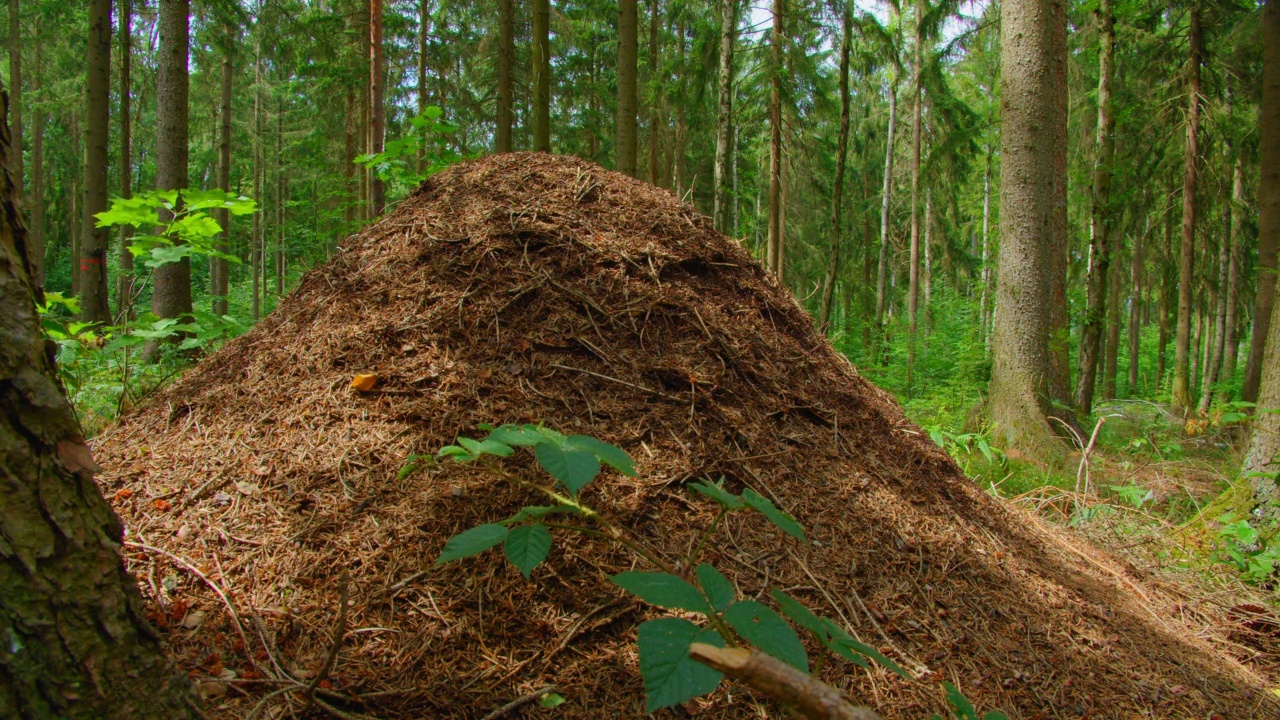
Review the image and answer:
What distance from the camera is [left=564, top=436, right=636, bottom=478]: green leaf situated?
1289 mm

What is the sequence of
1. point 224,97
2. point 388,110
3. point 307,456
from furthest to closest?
point 388,110 → point 224,97 → point 307,456

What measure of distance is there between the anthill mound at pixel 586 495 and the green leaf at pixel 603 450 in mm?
636

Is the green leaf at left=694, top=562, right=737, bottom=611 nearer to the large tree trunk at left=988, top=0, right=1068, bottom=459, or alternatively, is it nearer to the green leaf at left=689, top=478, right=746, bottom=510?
the green leaf at left=689, top=478, right=746, bottom=510

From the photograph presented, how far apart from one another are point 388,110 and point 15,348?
17.8 meters

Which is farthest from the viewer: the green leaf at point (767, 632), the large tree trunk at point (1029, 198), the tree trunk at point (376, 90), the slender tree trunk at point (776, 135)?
the slender tree trunk at point (776, 135)

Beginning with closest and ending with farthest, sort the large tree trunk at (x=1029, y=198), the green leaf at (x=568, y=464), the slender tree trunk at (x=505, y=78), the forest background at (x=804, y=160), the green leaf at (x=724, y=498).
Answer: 1. the green leaf at (x=568, y=464)
2. the green leaf at (x=724, y=498)
3. the forest background at (x=804, y=160)
4. the large tree trunk at (x=1029, y=198)
5. the slender tree trunk at (x=505, y=78)

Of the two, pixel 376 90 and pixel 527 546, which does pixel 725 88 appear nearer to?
pixel 376 90

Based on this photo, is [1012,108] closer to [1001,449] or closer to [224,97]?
[1001,449]

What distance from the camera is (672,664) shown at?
967 mm

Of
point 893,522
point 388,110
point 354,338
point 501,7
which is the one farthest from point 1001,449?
point 388,110

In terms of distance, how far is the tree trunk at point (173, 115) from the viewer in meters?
6.26

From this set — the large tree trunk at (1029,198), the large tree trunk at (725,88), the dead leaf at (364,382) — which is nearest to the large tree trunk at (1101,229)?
the large tree trunk at (1029,198)

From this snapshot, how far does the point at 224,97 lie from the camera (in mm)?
14367

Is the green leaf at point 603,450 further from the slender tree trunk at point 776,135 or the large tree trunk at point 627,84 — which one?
the slender tree trunk at point 776,135
